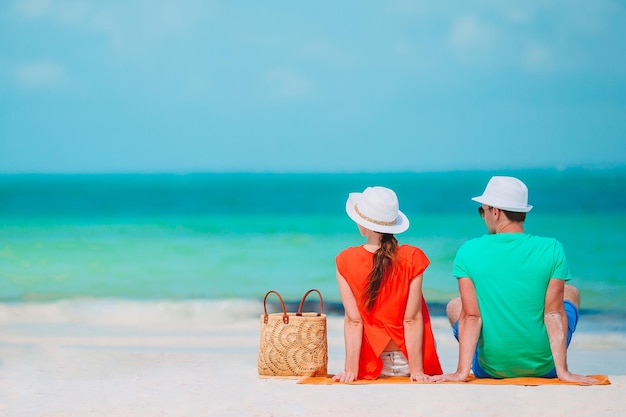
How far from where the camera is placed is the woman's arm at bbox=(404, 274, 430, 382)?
3.46 meters

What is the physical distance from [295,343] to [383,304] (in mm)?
391

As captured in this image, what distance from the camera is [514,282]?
3416 millimetres

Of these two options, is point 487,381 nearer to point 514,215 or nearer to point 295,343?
point 514,215

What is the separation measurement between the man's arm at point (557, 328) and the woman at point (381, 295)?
1.38ft

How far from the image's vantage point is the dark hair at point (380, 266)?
3.44 metres

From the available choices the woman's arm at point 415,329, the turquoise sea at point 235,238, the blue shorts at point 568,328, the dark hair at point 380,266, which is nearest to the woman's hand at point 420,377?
the woman's arm at point 415,329

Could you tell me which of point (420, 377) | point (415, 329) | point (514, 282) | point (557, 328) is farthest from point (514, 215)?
point (420, 377)

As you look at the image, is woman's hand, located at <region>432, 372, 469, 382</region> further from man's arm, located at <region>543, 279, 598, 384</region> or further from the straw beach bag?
the straw beach bag

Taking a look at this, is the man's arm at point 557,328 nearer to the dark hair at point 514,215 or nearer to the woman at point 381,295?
the dark hair at point 514,215

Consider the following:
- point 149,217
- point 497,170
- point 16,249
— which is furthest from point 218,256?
point 497,170

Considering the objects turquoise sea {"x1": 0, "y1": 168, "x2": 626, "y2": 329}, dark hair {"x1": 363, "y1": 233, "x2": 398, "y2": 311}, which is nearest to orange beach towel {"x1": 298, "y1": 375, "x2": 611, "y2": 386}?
dark hair {"x1": 363, "y1": 233, "x2": 398, "y2": 311}

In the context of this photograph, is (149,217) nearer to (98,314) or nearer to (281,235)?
(281,235)

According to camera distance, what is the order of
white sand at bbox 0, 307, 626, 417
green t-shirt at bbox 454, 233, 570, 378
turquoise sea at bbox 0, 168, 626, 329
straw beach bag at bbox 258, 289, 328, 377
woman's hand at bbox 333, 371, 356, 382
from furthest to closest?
turquoise sea at bbox 0, 168, 626, 329, straw beach bag at bbox 258, 289, 328, 377, woman's hand at bbox 333, 371, 356, 382, green t-shirt at bbox 454, 233, 570, 378, white sand at bbox 0, 307, 626, 417

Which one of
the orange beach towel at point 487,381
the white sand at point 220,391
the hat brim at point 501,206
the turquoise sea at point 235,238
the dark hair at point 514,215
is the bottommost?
the white sand at point 220,391
